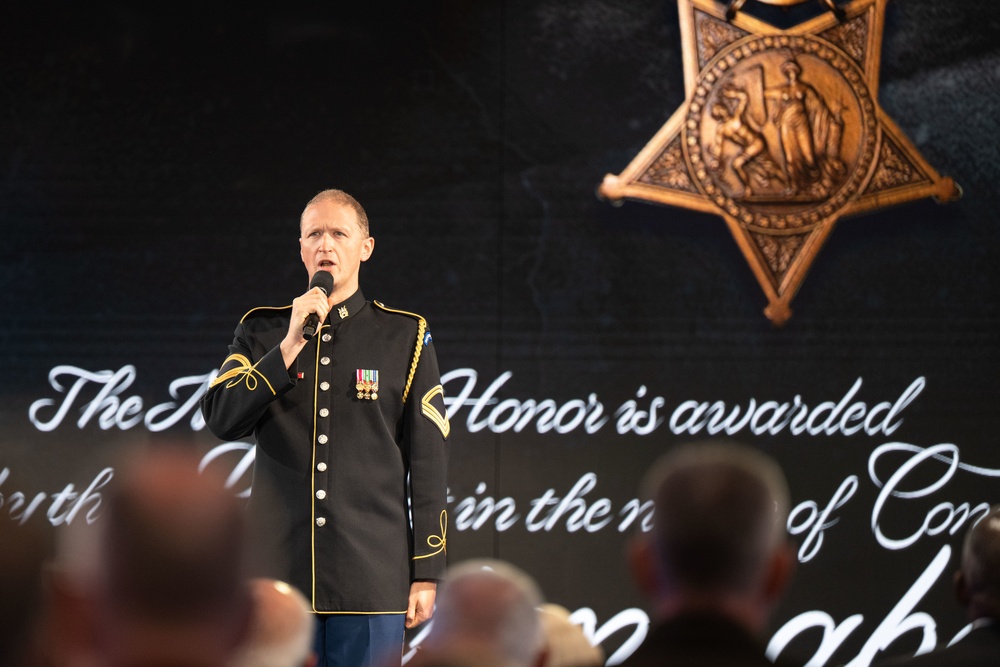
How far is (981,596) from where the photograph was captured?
162 centimetres

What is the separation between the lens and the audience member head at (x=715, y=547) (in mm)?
1140

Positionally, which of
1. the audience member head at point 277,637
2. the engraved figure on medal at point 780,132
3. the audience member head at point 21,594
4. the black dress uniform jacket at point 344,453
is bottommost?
the black dress uniform jacket at point 344,453

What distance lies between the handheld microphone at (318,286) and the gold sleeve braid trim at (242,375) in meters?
0.13

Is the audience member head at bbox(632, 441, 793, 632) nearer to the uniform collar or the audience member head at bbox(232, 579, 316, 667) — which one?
the audience member head at bbox(232, 579, 316, 667)

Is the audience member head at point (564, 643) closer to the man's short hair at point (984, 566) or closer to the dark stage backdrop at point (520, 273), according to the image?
the man's short hair at point (984, 566)

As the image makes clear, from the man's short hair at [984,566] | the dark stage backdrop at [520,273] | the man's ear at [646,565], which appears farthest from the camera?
the dark stage backdrop at [520,273]

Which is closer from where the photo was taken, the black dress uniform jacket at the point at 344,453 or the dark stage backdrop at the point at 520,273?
the black dress uniform jacket at the point at 344,453

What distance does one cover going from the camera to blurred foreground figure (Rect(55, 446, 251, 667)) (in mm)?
780

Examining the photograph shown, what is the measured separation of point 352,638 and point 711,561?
158cm

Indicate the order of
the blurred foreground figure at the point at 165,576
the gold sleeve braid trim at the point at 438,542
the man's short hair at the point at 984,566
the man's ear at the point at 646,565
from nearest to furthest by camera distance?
the blurred foreground figure at the point at 165,576, the man's ear at the point at 646,565, the man's short hair at the point at 984,566, the gold sleeve braid trim at the point at 438,542

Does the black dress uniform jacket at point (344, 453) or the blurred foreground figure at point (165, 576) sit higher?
the blurred foreground figure at point (165, 576)

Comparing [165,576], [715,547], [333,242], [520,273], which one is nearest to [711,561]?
[715,547]

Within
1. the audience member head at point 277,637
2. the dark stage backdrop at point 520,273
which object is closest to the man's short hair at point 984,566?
the audience member head at point 277,637

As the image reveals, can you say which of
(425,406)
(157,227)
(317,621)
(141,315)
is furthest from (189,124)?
(317,621)
